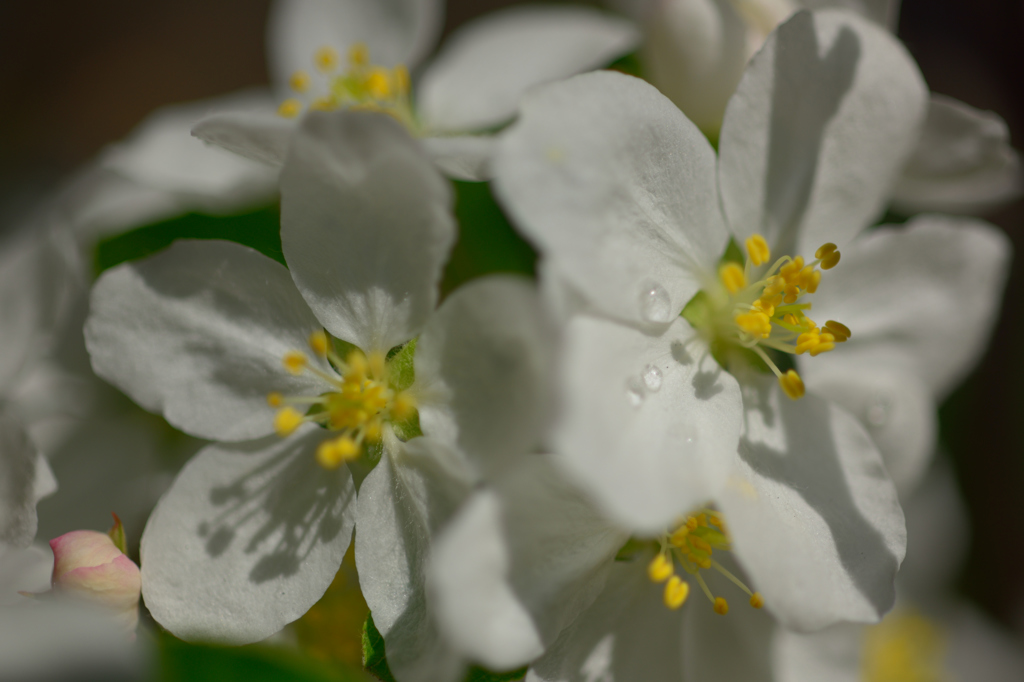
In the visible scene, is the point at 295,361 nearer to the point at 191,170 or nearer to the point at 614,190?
the point at 614,190

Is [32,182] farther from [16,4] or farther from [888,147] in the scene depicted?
[888,147]

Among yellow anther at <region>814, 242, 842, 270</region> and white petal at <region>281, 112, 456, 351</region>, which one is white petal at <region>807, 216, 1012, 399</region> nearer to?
yellow anther at <region>814, 242, 842, 270</region>

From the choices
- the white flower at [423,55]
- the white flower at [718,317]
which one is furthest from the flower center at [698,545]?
the white flower at [423,55]

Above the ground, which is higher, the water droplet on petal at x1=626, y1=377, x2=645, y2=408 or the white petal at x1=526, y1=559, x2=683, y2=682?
the water droplet on petal at x1=626, y1=377, x2=645, y2=408

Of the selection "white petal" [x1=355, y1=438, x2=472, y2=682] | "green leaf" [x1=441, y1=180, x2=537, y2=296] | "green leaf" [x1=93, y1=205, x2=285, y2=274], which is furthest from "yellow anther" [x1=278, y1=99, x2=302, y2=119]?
"white petal" [x1=355, y1=438, x2=472, y2=682]

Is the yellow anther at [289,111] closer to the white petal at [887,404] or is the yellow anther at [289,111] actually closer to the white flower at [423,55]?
the white flower at [423,55]

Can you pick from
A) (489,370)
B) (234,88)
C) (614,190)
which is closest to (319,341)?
(489,370)

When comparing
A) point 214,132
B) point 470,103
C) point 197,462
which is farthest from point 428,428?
point 470,103
